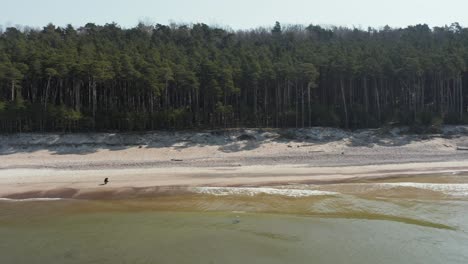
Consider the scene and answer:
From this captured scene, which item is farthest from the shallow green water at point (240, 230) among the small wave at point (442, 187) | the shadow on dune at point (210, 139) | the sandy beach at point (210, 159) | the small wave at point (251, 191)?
the shadow on dune at point (210, 139)

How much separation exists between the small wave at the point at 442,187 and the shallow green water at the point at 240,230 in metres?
2.05

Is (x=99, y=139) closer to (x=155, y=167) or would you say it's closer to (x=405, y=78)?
(x=155, y=167)

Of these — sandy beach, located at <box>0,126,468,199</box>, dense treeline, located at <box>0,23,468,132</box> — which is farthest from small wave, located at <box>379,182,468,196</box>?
dense treeline, located at <box>0,23,468,132</box>

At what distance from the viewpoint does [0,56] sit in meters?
48.1

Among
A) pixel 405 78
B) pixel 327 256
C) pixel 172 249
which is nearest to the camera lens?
pixel 327 256

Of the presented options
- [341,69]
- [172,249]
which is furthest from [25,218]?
[341,69]

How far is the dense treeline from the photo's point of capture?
48.2 metres

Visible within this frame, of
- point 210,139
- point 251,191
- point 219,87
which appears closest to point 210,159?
point 210,139

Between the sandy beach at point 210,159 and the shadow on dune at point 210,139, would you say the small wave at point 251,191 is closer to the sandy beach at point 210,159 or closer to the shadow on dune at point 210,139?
the sandy beach at point 210,159

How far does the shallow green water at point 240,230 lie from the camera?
1275cm

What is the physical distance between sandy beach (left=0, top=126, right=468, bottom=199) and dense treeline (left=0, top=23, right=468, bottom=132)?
154 inches

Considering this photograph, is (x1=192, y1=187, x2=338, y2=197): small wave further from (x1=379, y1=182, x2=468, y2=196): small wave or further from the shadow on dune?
the shadow on dune

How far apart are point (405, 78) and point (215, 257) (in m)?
57.0

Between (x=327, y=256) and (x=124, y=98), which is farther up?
(x=124, y=98)
